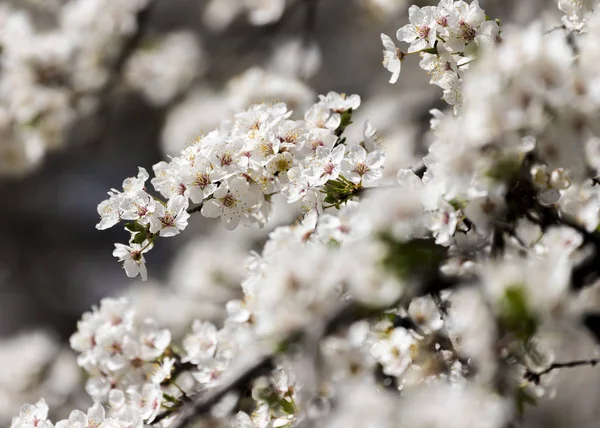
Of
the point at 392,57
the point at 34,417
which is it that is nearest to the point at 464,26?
the point at 392,57

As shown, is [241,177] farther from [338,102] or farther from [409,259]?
[409,259]

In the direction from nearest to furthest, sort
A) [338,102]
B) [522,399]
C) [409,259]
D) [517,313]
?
1. [517,313]
2. [409,259]
3. [522,399]
4. [338,102]

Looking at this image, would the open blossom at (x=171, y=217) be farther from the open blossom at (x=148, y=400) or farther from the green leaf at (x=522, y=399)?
the green leaf at (x=522, y=399)

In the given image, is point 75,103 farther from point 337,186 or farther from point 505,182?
point 505,182

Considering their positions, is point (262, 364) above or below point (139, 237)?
below

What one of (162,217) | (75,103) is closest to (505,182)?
(162,217)

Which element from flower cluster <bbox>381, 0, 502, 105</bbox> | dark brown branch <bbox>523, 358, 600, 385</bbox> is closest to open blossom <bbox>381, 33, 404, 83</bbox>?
flower cluster <bbox>381, 0, 502, 105</bbox>
